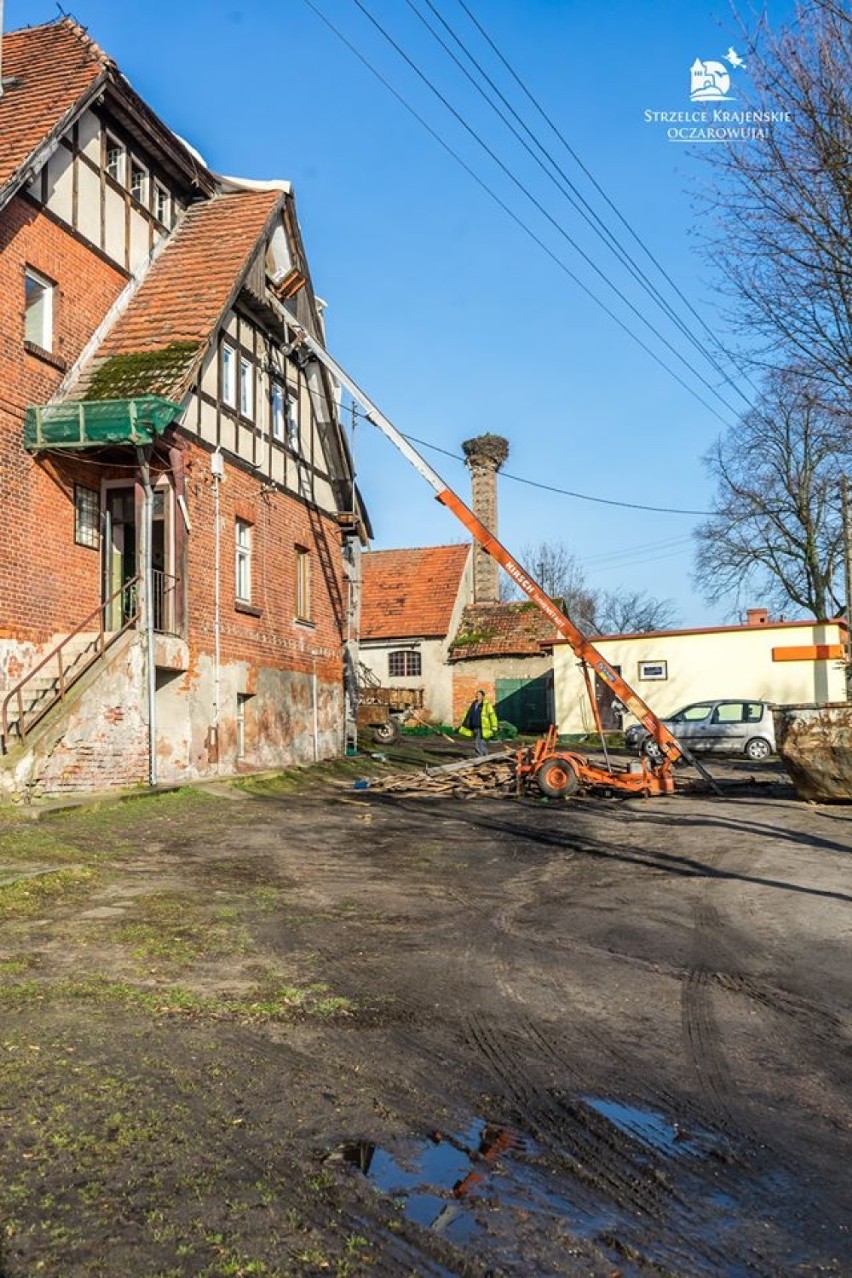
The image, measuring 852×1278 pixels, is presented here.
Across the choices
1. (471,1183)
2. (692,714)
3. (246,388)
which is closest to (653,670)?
(692,714)

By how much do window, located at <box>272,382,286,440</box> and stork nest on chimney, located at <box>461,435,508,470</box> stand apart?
86.5 feet

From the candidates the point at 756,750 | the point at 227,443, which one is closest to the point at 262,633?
the point at 227,443

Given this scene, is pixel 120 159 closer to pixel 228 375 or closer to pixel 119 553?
pixel 228 375

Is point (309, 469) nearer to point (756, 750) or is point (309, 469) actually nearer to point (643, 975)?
point (756, 750)

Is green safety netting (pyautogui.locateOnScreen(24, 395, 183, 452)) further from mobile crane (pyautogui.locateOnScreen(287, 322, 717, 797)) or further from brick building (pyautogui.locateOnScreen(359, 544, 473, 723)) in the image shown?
brick building (pyautogui.locateOnScreen(359, 544, 473, 723))

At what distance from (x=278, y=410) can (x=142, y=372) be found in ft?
18.7

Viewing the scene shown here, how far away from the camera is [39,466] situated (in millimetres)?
15484

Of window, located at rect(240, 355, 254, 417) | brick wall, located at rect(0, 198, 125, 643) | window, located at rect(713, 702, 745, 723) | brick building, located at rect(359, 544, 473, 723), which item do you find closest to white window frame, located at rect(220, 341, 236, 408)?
window, located at rect(240, 355, 254, 417)

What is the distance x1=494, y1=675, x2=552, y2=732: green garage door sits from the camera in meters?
40.7

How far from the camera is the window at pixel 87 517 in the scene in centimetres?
1652

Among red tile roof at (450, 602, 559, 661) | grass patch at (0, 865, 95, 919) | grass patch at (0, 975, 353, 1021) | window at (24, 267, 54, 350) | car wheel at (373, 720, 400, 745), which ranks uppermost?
window at (24, 267, 54, 350)

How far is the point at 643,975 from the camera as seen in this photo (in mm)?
6469

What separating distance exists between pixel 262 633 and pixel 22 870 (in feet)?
39.5

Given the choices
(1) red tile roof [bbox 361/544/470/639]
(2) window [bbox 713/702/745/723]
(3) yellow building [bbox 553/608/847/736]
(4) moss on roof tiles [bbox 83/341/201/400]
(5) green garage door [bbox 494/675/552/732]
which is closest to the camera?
(4) moss on roof tiles [bbox 83/341/201/400]
